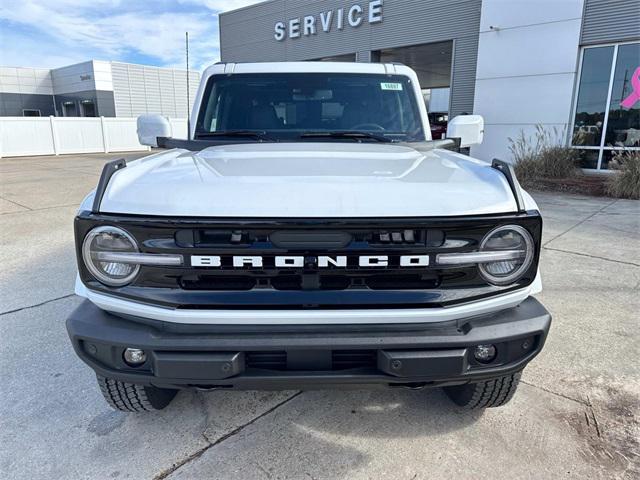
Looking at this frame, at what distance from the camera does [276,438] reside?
218cm

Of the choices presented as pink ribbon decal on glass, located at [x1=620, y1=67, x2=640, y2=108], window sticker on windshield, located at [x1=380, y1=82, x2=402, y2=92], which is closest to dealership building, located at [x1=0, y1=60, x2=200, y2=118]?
pink ribbon decal on glass, located at [x1=620, y1=67, x2=640, y2=108]

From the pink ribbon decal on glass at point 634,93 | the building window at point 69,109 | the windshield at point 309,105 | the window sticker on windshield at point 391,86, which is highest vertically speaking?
the building window at point 69,109

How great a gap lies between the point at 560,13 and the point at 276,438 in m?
13.0

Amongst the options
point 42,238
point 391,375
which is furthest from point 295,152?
point 42,238

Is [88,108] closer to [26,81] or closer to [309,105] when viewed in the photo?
[26,81]

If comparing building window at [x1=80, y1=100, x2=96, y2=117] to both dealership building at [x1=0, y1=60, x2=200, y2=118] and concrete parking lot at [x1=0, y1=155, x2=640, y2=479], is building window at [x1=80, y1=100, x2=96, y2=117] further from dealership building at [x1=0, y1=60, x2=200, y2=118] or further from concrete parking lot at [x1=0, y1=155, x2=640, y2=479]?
concrete parking lot at [x1=0, y1=155, x2=640, y2=479]

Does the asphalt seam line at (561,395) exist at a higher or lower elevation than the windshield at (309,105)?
lower

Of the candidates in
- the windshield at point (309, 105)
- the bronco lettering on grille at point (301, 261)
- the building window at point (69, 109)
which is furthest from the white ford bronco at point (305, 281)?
the building window at point (69, 109)

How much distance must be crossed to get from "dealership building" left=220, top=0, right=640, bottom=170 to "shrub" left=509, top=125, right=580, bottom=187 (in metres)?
0.32

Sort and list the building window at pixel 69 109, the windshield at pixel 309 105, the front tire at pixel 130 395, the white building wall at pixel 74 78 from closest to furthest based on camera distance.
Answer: the front tire at pixel 130 395 → the windshield at pixel 309 105 → the white building wall at pixel 74 78 → the building window at pixel 69 109

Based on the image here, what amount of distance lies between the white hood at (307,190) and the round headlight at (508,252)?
10 centimetres

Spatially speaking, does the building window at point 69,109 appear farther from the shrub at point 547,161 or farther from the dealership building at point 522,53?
the shrub at point 547,161

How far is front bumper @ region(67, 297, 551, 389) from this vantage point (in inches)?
64.6

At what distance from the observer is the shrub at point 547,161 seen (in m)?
10.9
